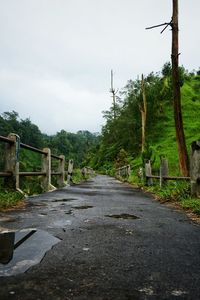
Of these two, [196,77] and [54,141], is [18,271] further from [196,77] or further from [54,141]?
[54,141]

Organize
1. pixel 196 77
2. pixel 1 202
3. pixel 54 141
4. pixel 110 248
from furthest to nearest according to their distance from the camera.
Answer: pixel 54 141, pixel 196 77, pixel 1 202, pixel 110 248

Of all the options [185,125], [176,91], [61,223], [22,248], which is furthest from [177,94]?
[185,125]

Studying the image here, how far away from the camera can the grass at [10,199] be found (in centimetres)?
528

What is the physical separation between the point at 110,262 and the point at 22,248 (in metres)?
0.75

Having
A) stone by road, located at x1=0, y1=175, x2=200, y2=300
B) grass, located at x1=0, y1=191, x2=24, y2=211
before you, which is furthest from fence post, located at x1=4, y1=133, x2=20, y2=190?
stone by road, located at x1=0, y1=175, x2=200, y2=300

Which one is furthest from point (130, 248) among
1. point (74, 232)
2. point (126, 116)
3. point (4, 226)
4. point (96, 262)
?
point (126, 116)

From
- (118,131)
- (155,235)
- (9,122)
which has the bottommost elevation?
(155,235)

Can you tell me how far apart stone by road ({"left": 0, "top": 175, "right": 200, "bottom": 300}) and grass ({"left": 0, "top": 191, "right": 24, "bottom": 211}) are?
105cm

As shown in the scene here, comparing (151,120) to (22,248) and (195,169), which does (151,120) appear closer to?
(195,169)

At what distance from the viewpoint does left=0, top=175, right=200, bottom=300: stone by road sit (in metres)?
1.86

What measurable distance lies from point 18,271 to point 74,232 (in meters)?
1.32

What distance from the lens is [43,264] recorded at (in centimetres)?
232

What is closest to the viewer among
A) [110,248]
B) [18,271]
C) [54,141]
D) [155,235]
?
[18,271]

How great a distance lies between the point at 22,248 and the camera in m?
2.67
